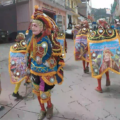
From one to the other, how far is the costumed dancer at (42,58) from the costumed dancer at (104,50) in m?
1.19

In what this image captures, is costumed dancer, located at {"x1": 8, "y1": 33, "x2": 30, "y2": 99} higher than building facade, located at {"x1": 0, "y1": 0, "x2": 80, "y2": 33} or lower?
lower

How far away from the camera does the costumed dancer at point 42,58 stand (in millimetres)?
2283

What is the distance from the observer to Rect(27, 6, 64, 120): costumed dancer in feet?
7.49

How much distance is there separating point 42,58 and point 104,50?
156 centimetres

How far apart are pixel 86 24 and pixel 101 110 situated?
2880mm

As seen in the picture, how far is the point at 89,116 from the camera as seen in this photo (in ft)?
8.61

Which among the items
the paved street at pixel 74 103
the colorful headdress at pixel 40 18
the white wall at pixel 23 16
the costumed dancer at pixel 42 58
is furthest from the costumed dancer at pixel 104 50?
the white wall at pixel 23 16

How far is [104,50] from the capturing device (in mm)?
3309

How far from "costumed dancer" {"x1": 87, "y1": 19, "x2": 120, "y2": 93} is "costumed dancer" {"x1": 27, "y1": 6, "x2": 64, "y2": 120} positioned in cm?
119

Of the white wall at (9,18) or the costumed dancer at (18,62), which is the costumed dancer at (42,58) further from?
the white wall at (9,18)

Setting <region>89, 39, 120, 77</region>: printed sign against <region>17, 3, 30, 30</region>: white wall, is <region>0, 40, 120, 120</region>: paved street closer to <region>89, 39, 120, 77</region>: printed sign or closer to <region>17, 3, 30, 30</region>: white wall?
<region>89, 39, 120, 77</region>: printed sign

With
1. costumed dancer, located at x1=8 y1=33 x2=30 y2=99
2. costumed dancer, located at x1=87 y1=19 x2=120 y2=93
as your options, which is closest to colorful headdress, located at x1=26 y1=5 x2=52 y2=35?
costumed dancer, located at x1=8 y1=33 x2=30 y2=99

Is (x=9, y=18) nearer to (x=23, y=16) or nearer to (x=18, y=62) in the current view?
(x=23, y=16)

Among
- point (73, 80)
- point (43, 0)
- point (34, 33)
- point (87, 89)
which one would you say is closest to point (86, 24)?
point (73, 80)
